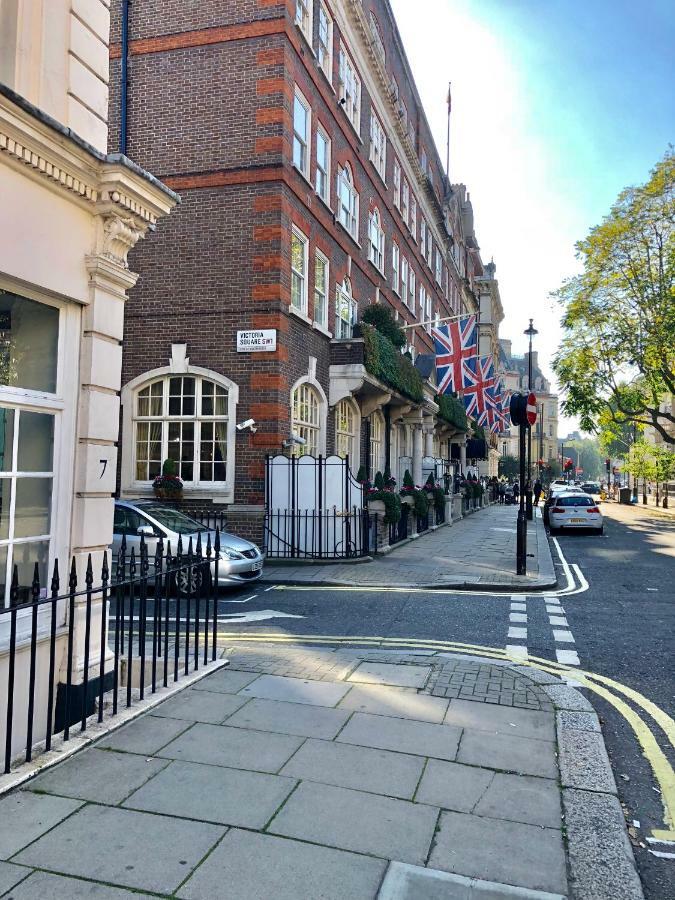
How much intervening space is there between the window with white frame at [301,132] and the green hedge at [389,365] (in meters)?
4.31

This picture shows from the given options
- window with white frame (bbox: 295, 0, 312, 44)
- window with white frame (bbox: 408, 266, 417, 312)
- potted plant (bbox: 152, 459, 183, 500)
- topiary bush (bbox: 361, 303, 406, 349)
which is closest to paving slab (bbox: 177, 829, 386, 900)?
potted plant (bbox: 152, 459, 183, 500)

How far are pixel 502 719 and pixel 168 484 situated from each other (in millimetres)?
10883

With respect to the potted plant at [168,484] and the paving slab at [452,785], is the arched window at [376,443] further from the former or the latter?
the paving slab at [452,785]

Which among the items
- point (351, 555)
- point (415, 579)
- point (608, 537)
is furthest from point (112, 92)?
point (608, 537)

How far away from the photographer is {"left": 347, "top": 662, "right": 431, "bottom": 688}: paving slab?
5.79 metres

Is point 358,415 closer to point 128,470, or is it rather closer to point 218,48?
point 128,470

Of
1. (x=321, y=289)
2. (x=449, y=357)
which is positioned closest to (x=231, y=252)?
(x=321, y=289)

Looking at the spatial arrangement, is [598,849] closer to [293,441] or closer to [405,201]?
[293,441]

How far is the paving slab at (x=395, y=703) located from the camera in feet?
16.4

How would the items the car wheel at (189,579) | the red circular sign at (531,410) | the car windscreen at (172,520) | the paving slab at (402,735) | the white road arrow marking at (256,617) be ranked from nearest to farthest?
the paving slab at (402,735), the car wheel at (189,579), the white road arrow marking at (256,617), the car windscreen at (172,520), the red circular sign at (531,410)

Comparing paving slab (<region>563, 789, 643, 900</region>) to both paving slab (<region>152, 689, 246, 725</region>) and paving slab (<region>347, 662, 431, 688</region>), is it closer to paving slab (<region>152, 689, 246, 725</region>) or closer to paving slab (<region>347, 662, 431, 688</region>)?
paving slab (<region>347, 662, 431, 688</region>)

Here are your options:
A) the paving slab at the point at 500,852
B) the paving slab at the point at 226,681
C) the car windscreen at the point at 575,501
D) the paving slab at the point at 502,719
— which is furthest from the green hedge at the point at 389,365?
the paving slab at the point at 500,852

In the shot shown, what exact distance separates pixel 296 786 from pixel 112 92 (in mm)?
16797

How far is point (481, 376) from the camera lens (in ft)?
82.3
